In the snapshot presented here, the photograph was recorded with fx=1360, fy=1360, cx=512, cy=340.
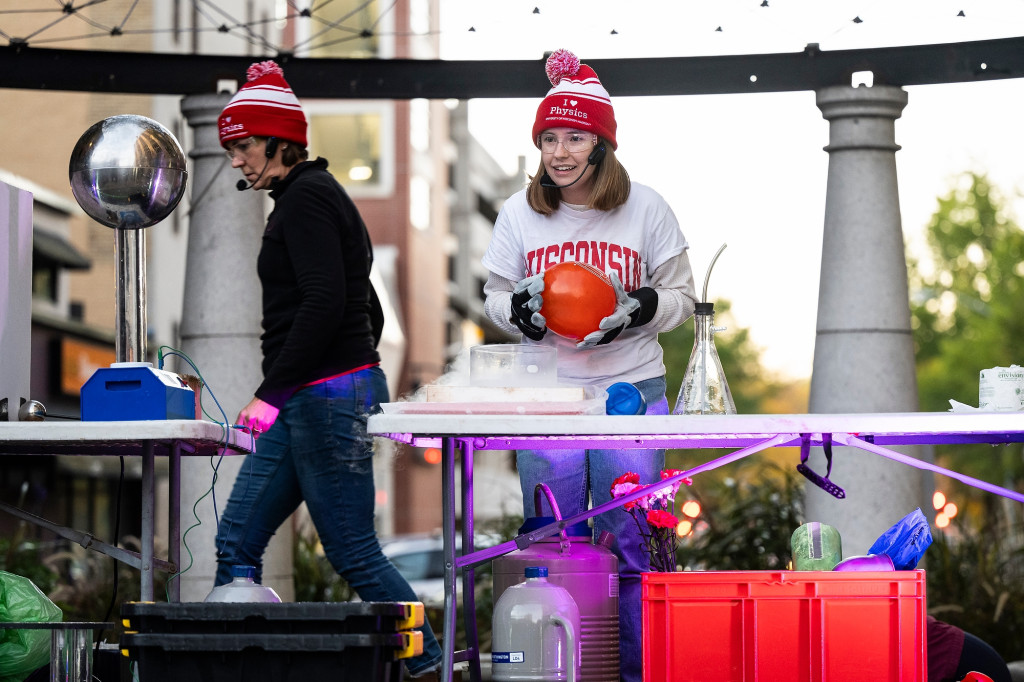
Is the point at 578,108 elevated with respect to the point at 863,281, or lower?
elevated

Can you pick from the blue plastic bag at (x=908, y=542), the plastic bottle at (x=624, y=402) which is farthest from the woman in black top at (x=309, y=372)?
the blue plastic bag at (x=908, y=542)

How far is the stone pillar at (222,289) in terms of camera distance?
706 centimetres

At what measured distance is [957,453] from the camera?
95.7 feet

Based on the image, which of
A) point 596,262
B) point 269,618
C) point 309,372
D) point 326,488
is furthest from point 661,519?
point 269,618

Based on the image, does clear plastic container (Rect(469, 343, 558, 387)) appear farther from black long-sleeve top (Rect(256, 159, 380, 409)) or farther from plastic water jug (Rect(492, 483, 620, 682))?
black long-sleeve top (Rect(256, 159, 380, 409))

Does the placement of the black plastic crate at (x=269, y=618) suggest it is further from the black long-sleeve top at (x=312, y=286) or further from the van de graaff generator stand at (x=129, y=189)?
the van de graaff generator stand at (x=129, y=189)

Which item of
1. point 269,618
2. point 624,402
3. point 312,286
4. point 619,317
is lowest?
point 269,618

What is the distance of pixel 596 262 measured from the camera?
14.8ft

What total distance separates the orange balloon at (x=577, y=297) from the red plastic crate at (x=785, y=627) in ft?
2.69

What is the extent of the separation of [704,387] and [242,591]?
4.72ft

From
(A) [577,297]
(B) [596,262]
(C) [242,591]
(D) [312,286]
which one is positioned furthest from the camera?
(B) [596,262]

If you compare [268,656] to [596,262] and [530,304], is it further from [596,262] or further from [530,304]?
[596,262]

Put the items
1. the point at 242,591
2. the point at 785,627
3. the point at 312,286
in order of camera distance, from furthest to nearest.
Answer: the point at 312,286 → the point at 242,591 → the point at 785,627

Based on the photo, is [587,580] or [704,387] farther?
[587,580]
